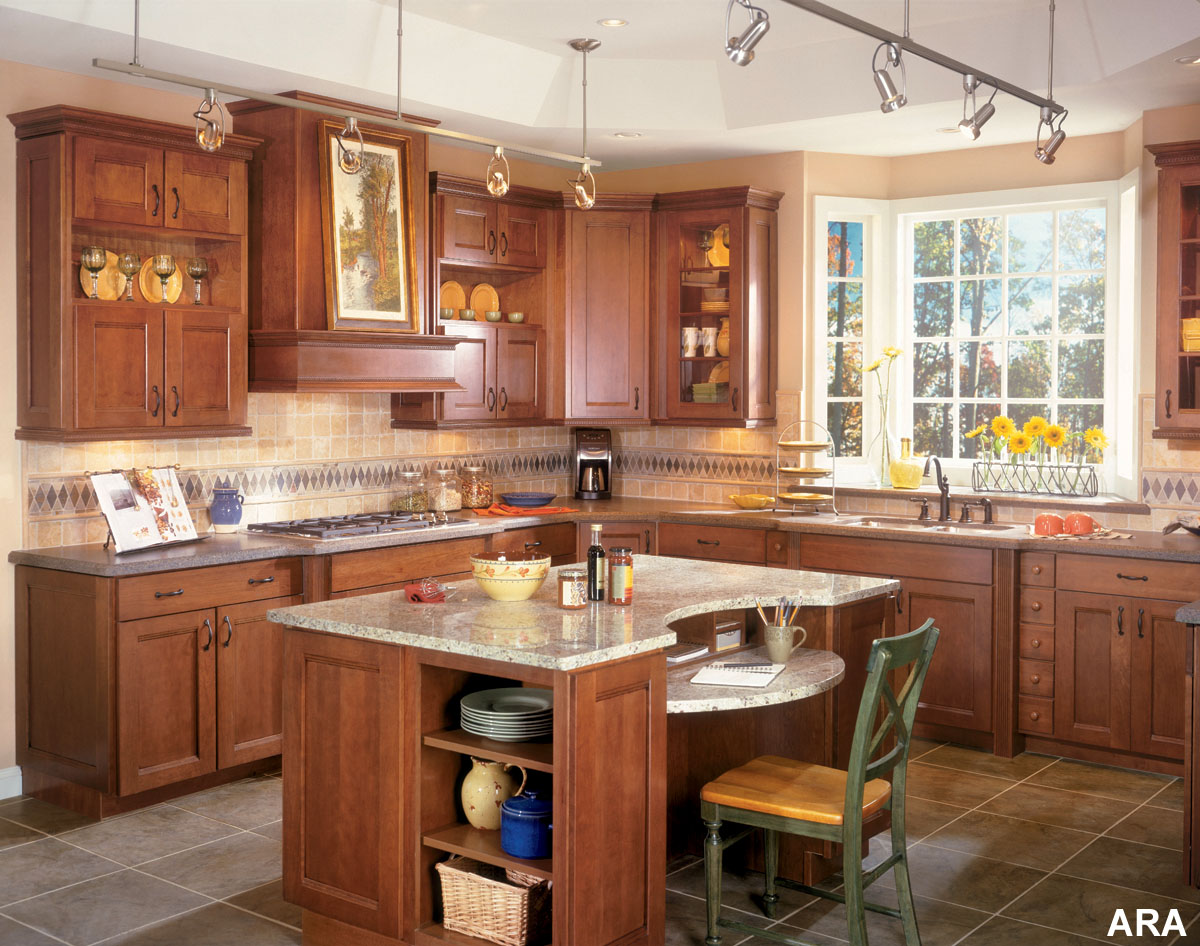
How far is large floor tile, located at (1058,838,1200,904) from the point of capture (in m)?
3.99

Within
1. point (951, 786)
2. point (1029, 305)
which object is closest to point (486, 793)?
point (951, 786)

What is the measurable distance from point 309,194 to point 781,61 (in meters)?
2.40

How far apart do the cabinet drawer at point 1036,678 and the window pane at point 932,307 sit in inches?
80.8

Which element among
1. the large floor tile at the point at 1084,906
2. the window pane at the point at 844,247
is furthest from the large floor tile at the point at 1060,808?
the window pane at the point at 844,247

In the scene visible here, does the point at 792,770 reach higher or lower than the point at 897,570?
lower

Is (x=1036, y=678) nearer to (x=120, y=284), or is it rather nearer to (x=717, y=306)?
(x=717, y=306)

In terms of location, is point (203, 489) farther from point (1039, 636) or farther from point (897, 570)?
point (1039, 636)

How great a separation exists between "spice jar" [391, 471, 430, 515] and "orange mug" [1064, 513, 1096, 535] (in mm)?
3185

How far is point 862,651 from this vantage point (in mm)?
4211

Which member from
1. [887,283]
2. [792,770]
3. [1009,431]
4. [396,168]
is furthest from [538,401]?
[792,770]

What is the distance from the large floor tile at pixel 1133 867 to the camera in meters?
3.99

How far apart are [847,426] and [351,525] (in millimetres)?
2916

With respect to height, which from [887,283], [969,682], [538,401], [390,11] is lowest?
[969,682]

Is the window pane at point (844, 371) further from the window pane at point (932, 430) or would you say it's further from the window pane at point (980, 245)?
the window pane at point (980, 245)
